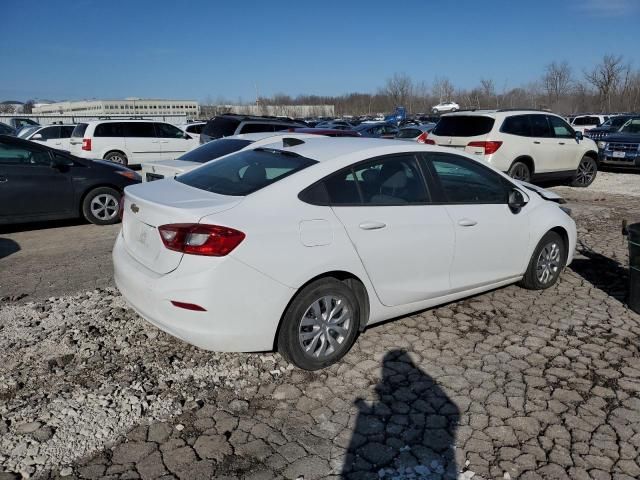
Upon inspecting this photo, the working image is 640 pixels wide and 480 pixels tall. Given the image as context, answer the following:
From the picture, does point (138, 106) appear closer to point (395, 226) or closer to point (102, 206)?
point (102, 206)

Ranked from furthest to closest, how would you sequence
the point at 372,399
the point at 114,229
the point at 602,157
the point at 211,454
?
the point at 602,157 < the point at 114,229 < the point at 372,399 < the point at 211,454

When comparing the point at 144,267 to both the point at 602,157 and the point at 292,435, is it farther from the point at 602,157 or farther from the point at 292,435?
the point at 602,157

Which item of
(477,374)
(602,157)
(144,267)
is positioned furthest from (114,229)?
(602,157)

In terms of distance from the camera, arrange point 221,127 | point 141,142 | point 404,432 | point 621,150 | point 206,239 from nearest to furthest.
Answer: point 404,432
point 206,239
point 221,127
point 621,150
point 141,142

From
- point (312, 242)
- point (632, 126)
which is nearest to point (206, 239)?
point (312, 242)

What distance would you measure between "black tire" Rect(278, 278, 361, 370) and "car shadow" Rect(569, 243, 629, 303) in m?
3.08

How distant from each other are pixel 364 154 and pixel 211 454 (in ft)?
7.55

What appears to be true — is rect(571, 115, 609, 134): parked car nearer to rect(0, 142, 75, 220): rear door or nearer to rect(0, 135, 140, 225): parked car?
rect(0, 135, 140, 225): parked car

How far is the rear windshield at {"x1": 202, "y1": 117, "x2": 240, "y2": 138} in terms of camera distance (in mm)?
12141

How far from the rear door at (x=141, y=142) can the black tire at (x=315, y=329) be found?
13.9 metres

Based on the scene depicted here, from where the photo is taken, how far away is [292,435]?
10.2 ft

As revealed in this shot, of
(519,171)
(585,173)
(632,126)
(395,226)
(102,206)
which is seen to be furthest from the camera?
(632,126)

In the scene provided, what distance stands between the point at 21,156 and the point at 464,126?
8.17m

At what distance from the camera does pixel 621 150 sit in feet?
48.9
